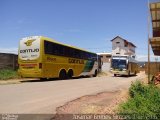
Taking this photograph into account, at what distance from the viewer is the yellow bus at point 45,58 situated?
77.2ft

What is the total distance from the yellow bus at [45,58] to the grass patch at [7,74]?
242cm

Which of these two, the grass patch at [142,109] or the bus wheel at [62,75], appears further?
the bus wheel at [62,75]

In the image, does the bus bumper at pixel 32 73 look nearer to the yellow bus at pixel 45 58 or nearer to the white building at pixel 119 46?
the yellow bus at pixel 45 58

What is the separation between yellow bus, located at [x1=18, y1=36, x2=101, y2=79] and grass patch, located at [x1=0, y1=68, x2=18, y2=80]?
7.94 ft

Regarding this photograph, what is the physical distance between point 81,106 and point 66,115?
1570 millimetres

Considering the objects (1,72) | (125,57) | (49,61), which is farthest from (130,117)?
(125,57)

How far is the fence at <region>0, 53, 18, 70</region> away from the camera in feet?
94.5

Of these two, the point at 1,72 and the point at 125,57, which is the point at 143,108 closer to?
the point at 1,72

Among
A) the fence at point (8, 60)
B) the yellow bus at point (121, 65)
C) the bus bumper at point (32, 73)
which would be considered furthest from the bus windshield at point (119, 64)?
the bus bumper at point (32, 73)

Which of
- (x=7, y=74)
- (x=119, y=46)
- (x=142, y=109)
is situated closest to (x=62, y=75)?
(x=7, y=74)

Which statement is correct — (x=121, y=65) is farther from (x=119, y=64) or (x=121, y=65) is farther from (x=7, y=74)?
(x=7, y=74)

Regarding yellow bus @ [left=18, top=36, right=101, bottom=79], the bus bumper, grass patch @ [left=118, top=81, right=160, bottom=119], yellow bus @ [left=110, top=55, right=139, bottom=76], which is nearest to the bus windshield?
yellow bus @ [left=110, top=55, right=139, bottom=76]

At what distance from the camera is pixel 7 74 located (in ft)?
89.4

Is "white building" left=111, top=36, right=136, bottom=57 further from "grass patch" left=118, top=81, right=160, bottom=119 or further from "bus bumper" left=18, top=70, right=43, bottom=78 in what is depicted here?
"grass patch" left=118, top=81, right=160, bottom=119
